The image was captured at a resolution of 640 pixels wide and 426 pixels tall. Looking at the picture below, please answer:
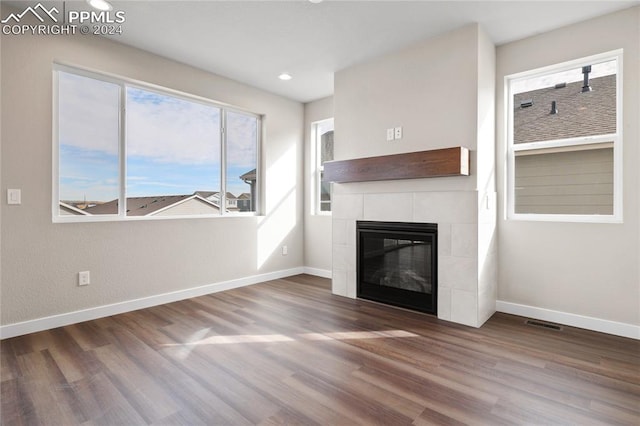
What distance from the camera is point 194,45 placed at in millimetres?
3354

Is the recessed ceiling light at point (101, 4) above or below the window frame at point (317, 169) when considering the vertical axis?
above

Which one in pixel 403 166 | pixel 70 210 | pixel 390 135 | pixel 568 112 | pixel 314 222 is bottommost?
pixel 314 222

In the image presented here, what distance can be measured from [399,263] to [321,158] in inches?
91.8

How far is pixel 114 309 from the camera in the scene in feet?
10.7

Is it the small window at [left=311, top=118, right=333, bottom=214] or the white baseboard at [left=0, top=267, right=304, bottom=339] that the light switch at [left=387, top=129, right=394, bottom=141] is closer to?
the small window at [left=311, top=118, right=333, bottom=214]

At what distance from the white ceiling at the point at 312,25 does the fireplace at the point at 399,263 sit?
1853 mm

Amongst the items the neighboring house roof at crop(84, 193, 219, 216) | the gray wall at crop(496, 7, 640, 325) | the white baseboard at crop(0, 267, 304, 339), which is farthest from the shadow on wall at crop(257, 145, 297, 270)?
the gray wall at crop(496, 7, 640, 325)

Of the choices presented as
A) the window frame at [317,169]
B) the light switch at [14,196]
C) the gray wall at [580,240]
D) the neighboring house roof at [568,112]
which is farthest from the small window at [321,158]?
the light switch at [14,196]

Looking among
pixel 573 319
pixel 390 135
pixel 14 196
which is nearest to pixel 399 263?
pixel 390 135

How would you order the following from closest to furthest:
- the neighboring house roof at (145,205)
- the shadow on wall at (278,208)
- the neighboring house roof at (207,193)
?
the neighboring house roof at (145,205)
the neighboring house roof at (207,193)
the shadow on wall at (278,208)

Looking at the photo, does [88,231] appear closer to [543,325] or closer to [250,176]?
[250,176]

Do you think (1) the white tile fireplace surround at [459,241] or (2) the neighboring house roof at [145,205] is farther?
(2) the neighboring house roof at [145,205]

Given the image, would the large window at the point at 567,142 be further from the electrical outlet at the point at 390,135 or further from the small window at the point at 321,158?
the small window at the point at 321,158

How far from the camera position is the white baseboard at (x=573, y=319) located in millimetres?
2719
